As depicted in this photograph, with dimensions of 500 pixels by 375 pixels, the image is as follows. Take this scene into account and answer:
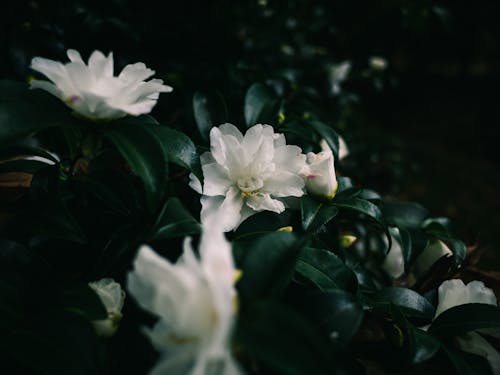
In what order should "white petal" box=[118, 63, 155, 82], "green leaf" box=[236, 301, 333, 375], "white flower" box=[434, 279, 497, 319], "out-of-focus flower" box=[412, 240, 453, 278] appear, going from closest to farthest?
"green leaf" box=[236, 301, 333, 375] → "white petal" box=[118, 63, 155, 82] → "white flower" box=[434, 279, 497, 319] → "out-of-focus flower" box=[412, 240, 453, 278]

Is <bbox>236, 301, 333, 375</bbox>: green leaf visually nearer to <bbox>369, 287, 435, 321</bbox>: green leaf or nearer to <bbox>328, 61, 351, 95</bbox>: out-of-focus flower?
<bbox>369, 287, 435, 321</bbox>: green leaf

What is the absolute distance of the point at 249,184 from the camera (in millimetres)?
723

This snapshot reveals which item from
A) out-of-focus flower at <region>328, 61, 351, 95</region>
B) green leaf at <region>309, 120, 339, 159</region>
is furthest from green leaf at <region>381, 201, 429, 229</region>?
out-of-focus flower at <region>328, 61, 351, 95</region>

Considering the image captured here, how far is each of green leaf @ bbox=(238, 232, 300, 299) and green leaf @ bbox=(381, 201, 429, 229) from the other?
1.99 ft

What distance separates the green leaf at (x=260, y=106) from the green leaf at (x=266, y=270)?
440mm

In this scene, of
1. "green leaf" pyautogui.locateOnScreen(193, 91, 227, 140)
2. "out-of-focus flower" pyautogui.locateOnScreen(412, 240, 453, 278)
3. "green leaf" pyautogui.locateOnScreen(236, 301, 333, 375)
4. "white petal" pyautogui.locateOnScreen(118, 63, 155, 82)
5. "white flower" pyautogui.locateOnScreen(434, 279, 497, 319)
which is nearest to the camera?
"green leaf" pyautogui.locateOnScreen(236, 301, 333, 375)

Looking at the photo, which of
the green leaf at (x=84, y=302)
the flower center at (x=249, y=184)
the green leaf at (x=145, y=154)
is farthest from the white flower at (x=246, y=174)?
the green leaf at (x=84, y=302)

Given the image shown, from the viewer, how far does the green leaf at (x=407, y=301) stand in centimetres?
75

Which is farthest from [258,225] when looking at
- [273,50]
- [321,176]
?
[273,50]

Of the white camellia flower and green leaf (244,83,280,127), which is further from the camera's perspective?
green leaf (244,83,280,127)

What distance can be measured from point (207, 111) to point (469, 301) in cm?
59

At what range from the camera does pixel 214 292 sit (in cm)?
43

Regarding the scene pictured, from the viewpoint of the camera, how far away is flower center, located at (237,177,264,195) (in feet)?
2.35

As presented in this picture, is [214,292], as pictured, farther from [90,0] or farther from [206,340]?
[90,0]
